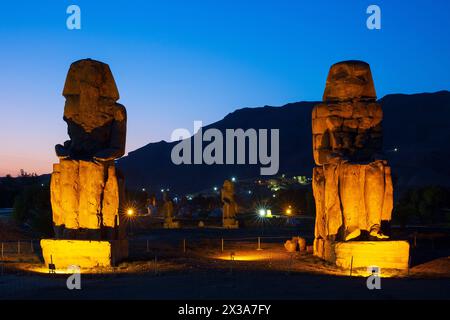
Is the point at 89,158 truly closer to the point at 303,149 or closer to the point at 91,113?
the point at 91,113

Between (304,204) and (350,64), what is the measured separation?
117ft

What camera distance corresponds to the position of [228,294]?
9773mm

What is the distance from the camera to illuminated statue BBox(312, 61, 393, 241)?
1455 cm

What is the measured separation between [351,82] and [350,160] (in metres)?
2.11

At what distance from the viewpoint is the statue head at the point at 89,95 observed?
1534 cm

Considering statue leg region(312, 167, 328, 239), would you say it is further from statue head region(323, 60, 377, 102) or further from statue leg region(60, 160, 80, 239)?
statue leg region(60, 160, 80, 239)

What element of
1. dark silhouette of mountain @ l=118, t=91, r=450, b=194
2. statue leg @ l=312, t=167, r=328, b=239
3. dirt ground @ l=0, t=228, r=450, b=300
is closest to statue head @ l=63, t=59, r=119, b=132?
dirt ground @ l=0, t=228, r=450, b=300

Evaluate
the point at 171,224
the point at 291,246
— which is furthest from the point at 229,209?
the point at 291,246

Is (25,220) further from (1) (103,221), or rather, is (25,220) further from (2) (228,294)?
(2) (228,294)

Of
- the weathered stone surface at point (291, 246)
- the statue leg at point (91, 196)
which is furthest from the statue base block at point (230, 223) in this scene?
the statue leg at point (91, 196)

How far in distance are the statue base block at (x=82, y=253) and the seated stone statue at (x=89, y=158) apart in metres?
0.36

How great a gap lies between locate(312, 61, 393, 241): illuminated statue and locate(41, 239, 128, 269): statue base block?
5.27m

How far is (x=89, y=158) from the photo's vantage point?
48.8 feet
